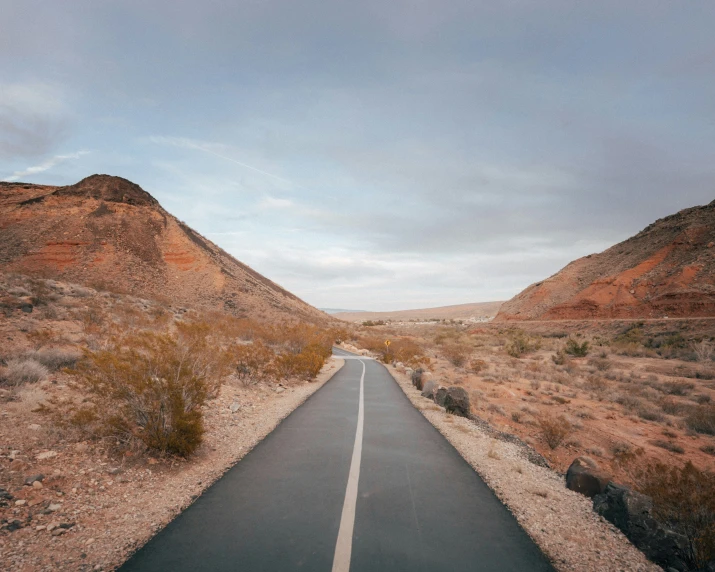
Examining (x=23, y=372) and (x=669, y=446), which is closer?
(x=23, y=372)

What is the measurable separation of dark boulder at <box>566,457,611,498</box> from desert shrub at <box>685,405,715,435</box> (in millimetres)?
7340

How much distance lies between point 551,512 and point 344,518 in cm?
286

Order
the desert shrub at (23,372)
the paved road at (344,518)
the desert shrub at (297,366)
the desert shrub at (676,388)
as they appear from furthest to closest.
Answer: the desert shrub at (297,366), the desert shrub at (676,388), the desert shrub at (23,372), the paved road at (344,518)

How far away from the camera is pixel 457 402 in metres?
10.6

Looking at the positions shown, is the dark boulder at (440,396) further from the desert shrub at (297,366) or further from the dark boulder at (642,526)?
the dark boulder at (642,526)

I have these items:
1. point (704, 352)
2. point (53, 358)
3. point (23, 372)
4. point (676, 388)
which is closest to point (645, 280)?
point (704, 352)

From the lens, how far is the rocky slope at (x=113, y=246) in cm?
3769

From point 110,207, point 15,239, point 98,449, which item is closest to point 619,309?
point 98,449

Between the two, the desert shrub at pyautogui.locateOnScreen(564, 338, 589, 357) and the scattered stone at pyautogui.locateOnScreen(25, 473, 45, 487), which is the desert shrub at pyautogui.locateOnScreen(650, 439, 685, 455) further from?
the desert shrub at pyautogui.locateOnScreen(564, 338, 589, 357)

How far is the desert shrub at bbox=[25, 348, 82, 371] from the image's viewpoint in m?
8.94

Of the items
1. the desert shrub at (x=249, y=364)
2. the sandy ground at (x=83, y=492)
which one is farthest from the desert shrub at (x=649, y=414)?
the desert shrub at (x=249, y=364)

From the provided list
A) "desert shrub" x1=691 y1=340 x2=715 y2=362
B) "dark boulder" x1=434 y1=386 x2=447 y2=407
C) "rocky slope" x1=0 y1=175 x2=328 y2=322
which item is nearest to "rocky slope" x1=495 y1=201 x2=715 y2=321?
"desert shrub" x1=691 y1=340 x2=715 y2=362

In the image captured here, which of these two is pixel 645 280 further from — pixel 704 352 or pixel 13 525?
pixel 13 525

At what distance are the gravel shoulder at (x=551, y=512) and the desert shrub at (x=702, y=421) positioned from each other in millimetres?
6876
